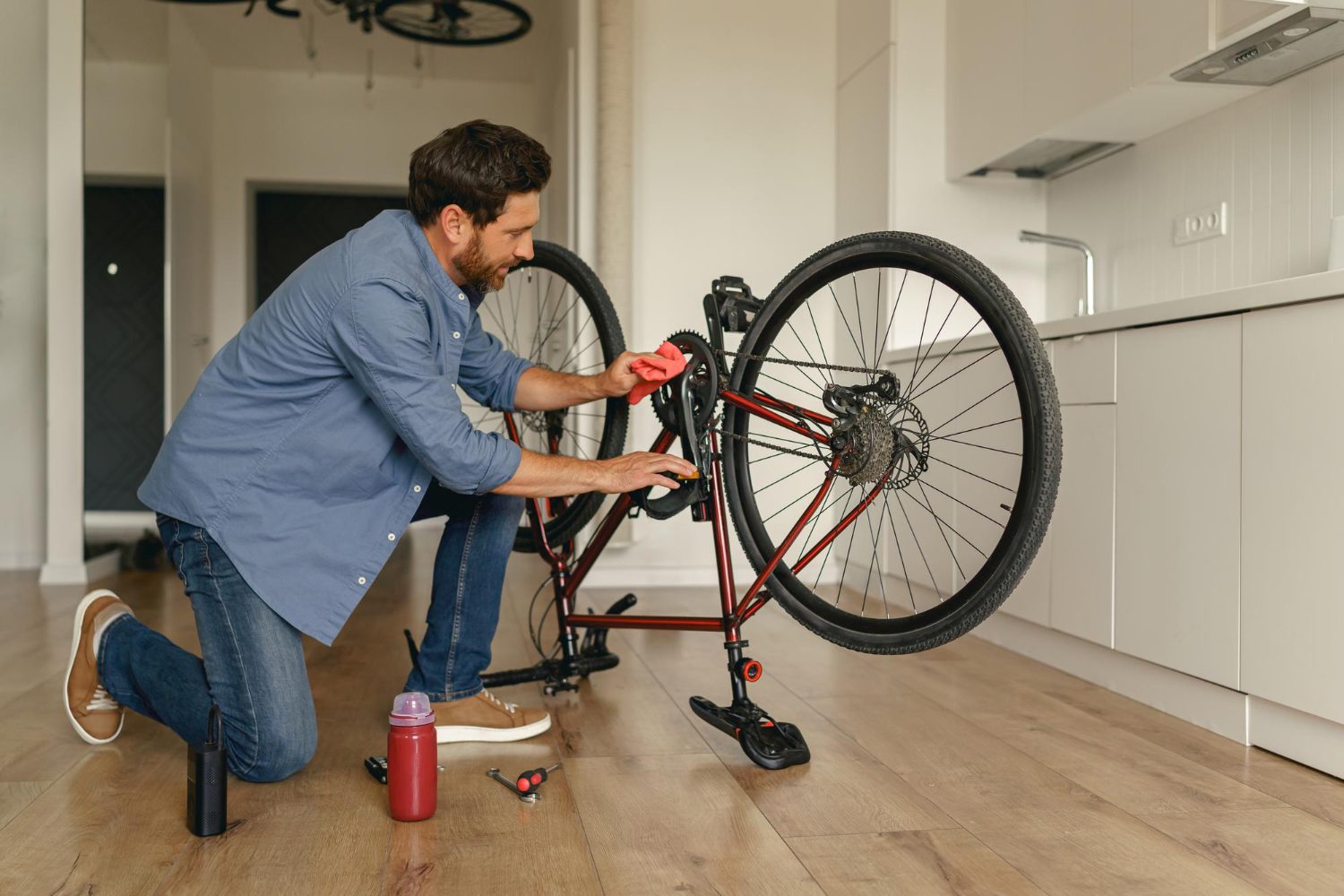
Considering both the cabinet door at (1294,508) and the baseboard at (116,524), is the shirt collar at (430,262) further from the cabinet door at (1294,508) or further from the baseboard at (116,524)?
the baseboard at (116,524)

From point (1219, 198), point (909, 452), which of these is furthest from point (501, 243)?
point (1219, 198)

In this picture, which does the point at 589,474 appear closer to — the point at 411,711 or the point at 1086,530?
the point at 411,711

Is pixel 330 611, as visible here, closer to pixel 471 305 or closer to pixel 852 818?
pixel 471 305

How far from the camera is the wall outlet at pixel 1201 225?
302cm

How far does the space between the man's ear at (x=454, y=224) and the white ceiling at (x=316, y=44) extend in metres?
3.74

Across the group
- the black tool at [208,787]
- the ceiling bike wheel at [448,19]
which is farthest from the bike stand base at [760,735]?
the ceiling bike wheel at [448,19]

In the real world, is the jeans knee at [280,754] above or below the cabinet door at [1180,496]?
below

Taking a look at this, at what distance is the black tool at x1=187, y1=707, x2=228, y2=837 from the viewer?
1.58m

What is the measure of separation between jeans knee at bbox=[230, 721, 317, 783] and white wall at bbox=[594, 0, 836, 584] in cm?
229

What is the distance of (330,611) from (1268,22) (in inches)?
87.1

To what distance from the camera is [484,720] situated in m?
2.11

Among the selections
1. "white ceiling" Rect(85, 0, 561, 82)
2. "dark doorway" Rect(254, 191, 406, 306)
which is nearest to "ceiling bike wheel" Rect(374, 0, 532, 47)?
"white ceiling" Rect(85, 0, 561, 82)

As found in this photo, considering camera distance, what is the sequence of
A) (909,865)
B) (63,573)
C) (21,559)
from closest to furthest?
(909,865) < (63,573) < (21,559)

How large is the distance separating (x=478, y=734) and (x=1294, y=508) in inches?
60.7
